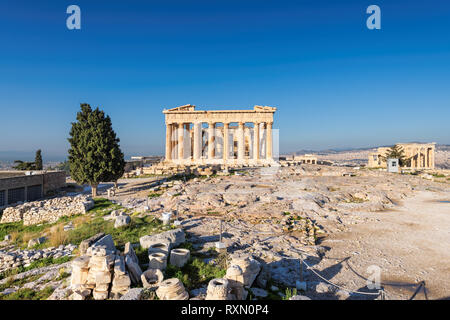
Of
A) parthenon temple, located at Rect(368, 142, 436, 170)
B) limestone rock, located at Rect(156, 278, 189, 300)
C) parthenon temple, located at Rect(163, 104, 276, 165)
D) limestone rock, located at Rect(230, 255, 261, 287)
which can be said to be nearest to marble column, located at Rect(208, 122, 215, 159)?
parthenon temple, located at Rect(163, 104, 276, 165)

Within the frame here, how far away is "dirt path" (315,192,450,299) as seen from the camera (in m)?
8.12

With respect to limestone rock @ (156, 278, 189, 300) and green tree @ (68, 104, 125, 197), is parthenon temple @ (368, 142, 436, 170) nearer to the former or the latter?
green tree @ (68, 104, 125, 197)

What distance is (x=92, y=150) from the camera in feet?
76.5

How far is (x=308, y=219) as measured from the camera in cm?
1479

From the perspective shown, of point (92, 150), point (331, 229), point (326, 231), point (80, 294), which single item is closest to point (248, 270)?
point (80, 294)

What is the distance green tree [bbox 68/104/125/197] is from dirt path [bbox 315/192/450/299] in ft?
65.1

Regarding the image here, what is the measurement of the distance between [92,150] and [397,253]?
23.5 m

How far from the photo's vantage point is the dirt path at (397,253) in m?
8.12

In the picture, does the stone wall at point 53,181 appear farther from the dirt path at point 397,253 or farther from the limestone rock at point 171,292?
the dirt path at point 397,253

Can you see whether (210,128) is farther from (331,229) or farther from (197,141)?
(331,229)

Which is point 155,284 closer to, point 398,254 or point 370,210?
point 398,254

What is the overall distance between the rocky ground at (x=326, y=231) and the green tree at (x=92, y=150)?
2.72 metres

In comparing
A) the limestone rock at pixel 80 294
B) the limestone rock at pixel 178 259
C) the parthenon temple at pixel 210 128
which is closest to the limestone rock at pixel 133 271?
the limestone rock at pixel 80 294
